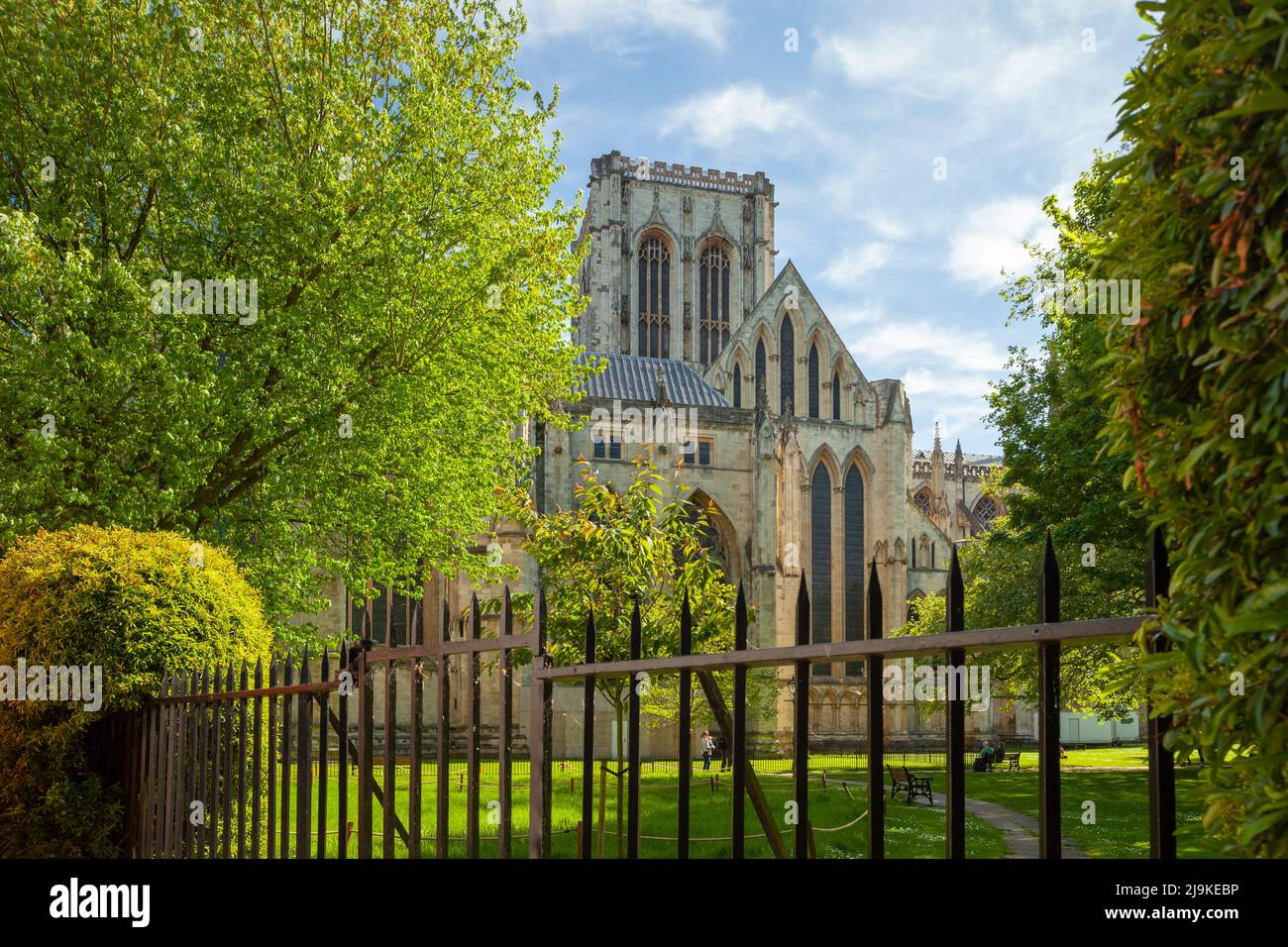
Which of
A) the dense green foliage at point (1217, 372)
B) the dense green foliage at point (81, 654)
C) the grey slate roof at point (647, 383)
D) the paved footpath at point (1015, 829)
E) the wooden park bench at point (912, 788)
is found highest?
the grey slate roof at point (647, 383)

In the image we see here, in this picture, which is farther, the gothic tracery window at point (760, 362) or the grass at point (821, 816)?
the gothic tracery window at point (760, 362)

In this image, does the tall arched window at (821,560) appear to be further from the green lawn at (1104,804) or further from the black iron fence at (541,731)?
the black iron fence at (541,731)

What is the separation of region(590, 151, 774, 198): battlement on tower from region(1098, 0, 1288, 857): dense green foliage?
57.8 meters

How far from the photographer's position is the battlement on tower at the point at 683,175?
57.9 metres

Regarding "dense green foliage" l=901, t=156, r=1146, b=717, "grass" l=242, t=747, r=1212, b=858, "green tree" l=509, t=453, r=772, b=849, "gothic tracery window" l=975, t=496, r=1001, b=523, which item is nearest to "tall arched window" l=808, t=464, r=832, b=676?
"grass" l=242, t=747, r=1212, b=858

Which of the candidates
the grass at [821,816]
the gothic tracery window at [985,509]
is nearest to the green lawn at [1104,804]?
the grass at [821,816]

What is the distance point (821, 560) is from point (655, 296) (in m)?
Answer: 20.0

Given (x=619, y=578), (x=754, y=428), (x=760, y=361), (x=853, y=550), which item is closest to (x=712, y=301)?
(x=760, y=361)

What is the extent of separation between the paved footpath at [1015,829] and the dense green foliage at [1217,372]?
9.93m

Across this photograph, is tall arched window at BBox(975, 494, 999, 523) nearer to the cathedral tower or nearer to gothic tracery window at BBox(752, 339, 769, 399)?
the cathedral tower

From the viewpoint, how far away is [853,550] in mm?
Result: 44906

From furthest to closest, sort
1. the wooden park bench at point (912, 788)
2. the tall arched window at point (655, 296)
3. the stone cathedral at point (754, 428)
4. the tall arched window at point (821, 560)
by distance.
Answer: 1. the tall arched window at point (655, 296)
2. the tall arched window at point (821, 560)
3. the stone cathedral at point (754, 428)
4. the wooden park bench at point (912, 788)

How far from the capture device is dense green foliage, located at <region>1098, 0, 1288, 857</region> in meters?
1.59
